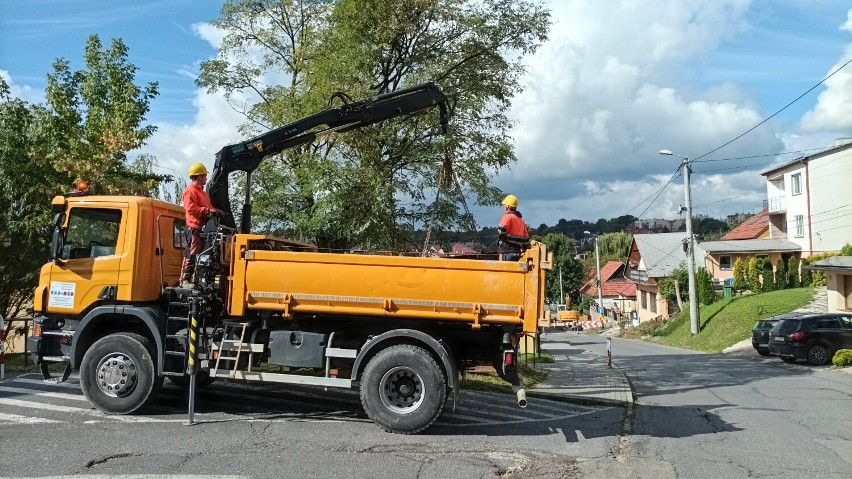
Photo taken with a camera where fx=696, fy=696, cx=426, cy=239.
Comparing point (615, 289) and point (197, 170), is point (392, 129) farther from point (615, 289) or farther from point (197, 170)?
point (615, 289)

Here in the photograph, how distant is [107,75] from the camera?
15750 mm

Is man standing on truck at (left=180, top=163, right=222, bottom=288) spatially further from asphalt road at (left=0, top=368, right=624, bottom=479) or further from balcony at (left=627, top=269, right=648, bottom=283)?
balcony at (left=627, top=269, right=648, bottom=283)

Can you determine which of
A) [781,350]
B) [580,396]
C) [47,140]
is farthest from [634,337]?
[47,140]

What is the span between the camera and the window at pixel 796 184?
47.3m

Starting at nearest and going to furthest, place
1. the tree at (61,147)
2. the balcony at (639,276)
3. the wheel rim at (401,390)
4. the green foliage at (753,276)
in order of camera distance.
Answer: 1. the wheel rim at (401,390)
2. the tree at (61,147)
3. the green foliage at (753,276)
4. the balcony at (639,276)

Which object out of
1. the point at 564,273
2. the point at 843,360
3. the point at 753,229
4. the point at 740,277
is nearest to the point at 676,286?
the point at 740,277

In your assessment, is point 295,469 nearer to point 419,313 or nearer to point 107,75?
point 419,313

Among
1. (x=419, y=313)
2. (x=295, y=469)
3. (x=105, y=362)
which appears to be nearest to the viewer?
(x=295, y=469)

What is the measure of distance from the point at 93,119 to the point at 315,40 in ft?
17.0

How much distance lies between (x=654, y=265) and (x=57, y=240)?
57888 mm

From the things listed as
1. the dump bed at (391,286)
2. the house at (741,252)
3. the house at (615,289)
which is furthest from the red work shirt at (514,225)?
the house at (615,289)

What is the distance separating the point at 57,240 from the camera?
30.4 ft

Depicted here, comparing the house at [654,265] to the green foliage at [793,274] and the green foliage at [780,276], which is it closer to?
the green foliage at [780,276]

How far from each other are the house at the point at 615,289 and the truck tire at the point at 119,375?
62322 mm
